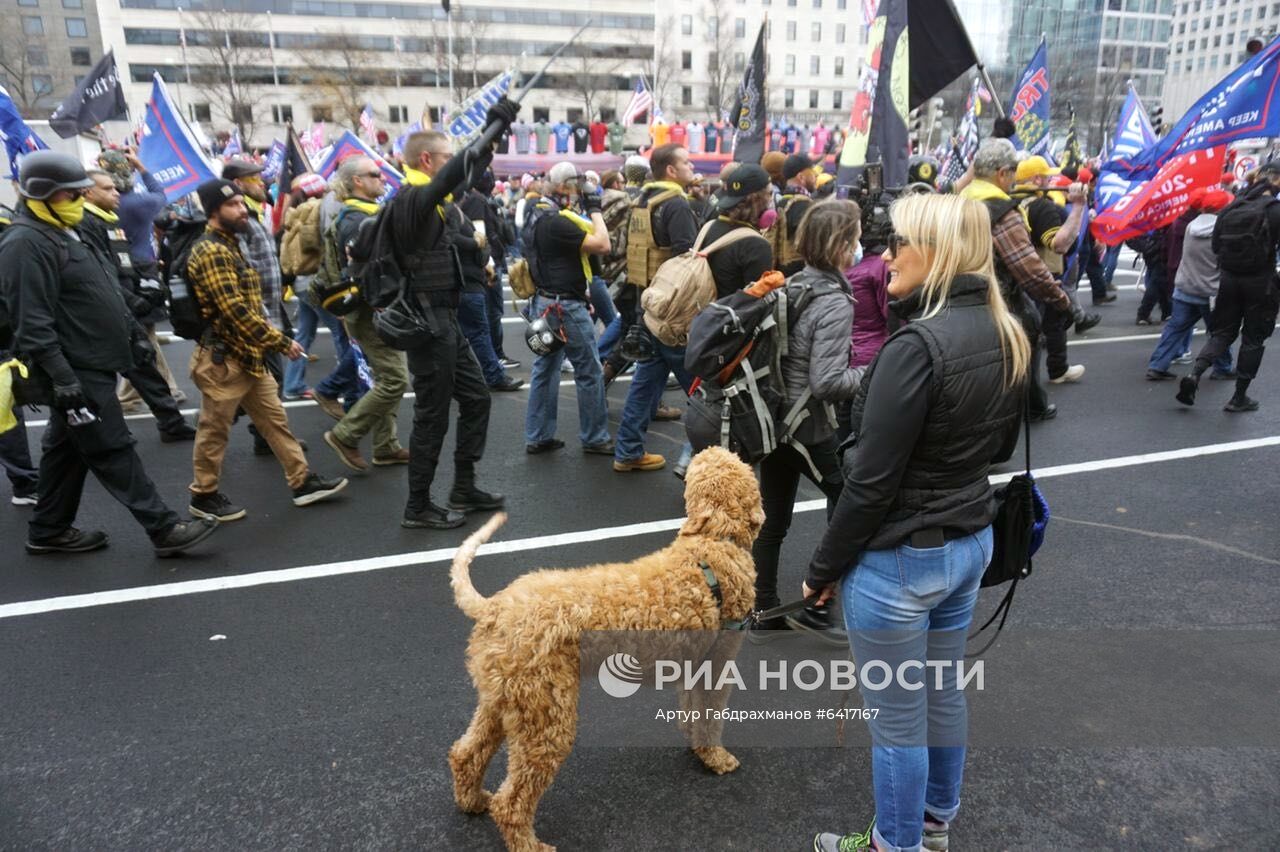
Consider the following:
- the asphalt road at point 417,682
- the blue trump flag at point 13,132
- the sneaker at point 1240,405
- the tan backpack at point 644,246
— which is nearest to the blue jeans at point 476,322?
the tan backpack at point 644,246

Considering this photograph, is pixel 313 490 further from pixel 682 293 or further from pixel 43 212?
pixel 682 293

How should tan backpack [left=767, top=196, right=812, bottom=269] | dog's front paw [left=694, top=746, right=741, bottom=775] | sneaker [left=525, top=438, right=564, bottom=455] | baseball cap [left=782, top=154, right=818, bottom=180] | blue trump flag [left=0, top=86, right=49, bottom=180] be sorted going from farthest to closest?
baseball cap [left=782, top=154, right=818, bottom=180] → blue trump flag [left=0, top=86, right=49, bottom=180] → sneaker [left=525, top=438, right=564, bottom=455] → tan backpack [left=767, top=196, right=812, bottom=269] → dog's front paw [left=694, top=746, right=741, bottom=775]

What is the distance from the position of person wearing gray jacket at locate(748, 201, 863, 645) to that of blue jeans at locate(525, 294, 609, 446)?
2662mm

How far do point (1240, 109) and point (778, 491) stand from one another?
221 inches

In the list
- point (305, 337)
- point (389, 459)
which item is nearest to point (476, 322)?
point (389, 459)

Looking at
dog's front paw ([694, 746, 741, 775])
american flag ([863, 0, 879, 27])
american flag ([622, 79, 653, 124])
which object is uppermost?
american flag ([622, 79, 653, 124])

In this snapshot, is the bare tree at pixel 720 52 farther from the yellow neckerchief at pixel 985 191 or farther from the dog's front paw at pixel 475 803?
the dog's front paw at pixel 475 803

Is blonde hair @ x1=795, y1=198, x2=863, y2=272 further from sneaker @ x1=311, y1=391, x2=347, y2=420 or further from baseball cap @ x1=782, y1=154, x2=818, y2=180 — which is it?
baseball cap @ x1=782, y1=154, x2=818, y2=180

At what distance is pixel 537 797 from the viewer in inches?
94.0

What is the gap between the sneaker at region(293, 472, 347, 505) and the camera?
17.4ft

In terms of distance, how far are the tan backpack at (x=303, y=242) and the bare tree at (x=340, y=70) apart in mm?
63252

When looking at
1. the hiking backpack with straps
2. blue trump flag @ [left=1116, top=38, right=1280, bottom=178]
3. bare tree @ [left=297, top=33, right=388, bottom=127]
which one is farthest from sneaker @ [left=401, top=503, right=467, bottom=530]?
bare tree @ [left=297, top=33, right=388, bottom=127]

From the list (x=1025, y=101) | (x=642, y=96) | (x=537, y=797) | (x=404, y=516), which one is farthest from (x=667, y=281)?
(x=642, y=96)

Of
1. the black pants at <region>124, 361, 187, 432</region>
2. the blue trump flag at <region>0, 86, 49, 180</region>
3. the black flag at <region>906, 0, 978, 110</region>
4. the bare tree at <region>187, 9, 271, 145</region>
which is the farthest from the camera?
the bare tree at <region>187, 9, 271, 145</region>
